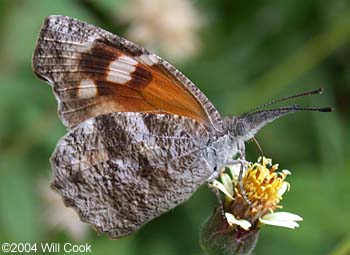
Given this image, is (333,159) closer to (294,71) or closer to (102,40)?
(294,71)

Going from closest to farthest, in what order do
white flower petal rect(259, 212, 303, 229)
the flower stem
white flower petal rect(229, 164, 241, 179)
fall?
the flower stem < white flower petal rect(259, 212, 303, 229) < white flower petal rect(229, 164, 241, 179)

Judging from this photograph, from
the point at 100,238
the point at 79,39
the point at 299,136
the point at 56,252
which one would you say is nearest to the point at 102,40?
the point at 79,39

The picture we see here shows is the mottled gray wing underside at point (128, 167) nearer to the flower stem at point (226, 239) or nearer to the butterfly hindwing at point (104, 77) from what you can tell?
the butterfly hindwing at point (104, 77)

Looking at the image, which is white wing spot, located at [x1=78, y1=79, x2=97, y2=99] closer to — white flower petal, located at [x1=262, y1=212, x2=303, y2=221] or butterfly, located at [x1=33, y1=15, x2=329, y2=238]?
butterfly, located at [x1=33, y1=15, x2=329, y2=238]

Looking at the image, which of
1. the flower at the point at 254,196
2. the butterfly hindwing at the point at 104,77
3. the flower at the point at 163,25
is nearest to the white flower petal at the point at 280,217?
the flower at the point at 254,196

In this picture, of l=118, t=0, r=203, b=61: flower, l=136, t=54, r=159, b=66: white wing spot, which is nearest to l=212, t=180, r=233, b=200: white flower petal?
l=136, t=54, r=159, b=66: white wing spot

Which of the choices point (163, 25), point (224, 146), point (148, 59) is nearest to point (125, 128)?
point (148, 59)
